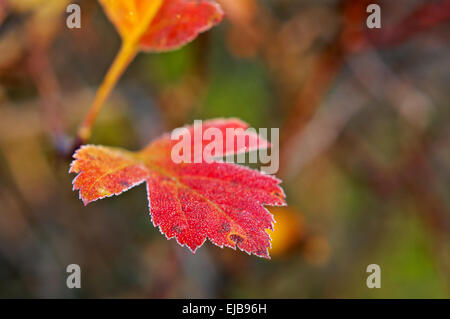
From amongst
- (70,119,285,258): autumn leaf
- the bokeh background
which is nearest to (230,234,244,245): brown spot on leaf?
(70,119,285,258): autumn leaf

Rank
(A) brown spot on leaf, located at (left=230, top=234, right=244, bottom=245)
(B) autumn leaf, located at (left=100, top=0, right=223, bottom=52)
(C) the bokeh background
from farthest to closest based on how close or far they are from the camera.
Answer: (C) the bokeh background, (B) autumn leaf, located at (left=100, top=0, right=223, bottom=52), (A) brown spot on leaf, located at (left=230, top=234, right=244, bottom=245)

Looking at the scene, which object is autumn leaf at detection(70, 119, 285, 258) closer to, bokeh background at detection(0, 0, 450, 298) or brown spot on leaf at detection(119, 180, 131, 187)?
brown spot on leaf at detection(119, 180, 131, 187)

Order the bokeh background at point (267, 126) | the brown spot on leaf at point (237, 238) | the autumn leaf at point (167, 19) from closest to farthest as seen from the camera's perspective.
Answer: the brown spot on leaf at point (237, 238) < the autumn leaf at point (167, 19) < the bokeh background at point (267, 126)

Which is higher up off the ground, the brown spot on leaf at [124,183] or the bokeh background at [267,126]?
the bokeh background at [267,126]

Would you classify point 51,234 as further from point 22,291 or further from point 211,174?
point 211,174

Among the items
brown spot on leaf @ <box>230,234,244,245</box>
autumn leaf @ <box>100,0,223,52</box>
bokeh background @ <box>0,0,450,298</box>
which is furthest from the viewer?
bokeh background @ <box>0,0,450,298</box>

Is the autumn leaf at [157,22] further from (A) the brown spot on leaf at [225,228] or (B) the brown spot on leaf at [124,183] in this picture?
(A) the brown spot on leaf at [225,228]

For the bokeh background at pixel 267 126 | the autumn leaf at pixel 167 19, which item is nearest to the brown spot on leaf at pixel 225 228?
the autumn leaf at pixel 167 19
